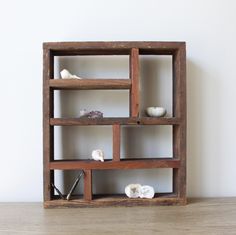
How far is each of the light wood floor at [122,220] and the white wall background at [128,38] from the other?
118 mm

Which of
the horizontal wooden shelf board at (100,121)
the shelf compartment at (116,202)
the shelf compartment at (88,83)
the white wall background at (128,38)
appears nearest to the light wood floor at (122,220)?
the shelf compartment at (116,202)

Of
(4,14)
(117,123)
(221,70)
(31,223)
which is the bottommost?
(31,223)

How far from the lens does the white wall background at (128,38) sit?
3.29 feet

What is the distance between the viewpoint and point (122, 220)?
79cm

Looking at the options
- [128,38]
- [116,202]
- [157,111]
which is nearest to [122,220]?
[116,202]

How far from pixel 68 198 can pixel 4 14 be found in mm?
668

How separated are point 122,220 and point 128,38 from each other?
1.99ft

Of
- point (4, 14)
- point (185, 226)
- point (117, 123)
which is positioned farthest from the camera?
point (4, 14)

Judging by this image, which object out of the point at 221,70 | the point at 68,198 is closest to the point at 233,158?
the point at 221,70

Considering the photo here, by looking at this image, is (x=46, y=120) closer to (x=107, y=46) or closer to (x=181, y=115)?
(x=107, y=46)

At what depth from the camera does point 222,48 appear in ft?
3.37

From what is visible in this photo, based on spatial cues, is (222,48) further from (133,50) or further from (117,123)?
(117,123)

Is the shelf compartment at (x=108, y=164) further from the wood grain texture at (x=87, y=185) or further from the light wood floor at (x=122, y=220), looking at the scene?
the light wood floor at (x=122, y=220)

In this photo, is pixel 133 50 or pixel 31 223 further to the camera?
pixel 133 50
